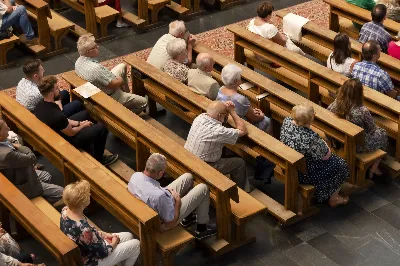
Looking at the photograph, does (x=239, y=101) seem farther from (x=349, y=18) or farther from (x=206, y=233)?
(x=349, y=18)

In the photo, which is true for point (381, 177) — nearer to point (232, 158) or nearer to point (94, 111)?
point (232, 158)

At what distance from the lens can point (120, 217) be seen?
22.9 ft

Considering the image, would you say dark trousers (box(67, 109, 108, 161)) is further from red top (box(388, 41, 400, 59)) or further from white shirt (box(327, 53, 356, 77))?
red top (box(388, 41, 400, 59))

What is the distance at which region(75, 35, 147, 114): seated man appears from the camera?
8.46m

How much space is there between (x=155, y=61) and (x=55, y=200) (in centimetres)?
218

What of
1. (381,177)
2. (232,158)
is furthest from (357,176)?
(232,158)

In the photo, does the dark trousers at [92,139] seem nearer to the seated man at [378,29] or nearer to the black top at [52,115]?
the black top at [52,115]

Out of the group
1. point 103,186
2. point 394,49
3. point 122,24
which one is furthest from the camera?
point 122,24

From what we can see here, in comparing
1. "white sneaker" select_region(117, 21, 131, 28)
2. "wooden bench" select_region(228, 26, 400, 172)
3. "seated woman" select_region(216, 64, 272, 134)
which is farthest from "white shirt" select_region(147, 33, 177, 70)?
"white sneaker" select_region(117, 21, 131, 28)

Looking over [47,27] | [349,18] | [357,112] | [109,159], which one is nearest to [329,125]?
[357,112]

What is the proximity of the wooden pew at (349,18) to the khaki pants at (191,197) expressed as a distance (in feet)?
12.5

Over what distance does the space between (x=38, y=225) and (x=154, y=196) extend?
903 millimetres

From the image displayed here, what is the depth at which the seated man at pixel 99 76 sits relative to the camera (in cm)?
846

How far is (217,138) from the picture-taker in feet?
24.2
